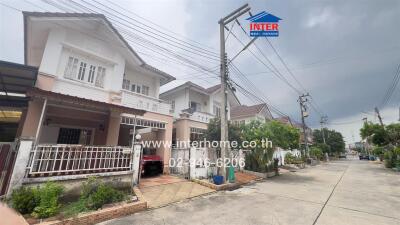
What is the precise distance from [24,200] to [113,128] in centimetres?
532

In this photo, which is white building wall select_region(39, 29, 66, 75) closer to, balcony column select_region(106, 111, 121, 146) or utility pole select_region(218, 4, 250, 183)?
balcony column select_region(106, 111, 121, 146)

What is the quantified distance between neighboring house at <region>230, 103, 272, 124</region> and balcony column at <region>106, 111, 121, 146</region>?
16.9 meters

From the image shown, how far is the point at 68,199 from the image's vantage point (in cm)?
546

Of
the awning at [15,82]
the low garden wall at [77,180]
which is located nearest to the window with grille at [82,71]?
the awning at [15,82]

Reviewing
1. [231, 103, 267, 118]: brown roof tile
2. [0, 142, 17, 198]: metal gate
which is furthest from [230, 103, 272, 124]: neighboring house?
[0, 142, 17, 198]: metal gate

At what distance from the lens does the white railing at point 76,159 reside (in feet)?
17.8

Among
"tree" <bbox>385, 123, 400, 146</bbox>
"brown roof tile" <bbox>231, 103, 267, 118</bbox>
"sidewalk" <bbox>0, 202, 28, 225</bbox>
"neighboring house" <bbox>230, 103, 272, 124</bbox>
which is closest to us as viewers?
"sidewalk" <bbox>0, 202, 28, 225</bbox>

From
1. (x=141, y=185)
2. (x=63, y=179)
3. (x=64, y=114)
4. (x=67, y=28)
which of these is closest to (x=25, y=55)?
(x=67, y=28)

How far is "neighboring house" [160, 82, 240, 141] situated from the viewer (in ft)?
42.4

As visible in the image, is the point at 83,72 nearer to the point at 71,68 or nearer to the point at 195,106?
the point at 71,68

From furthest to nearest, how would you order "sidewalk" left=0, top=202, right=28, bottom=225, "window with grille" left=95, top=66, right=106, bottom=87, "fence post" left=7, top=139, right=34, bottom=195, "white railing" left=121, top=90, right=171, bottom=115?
"white railing" left=121, top=90, right=171, bottom=115 → "window with grille" left=95, top=66, right=106, bottom=87 → "fence post" left=7, top=139, right=34, bottom=195 → "sidewalk" left=0, top=202, right=28, bottom=225

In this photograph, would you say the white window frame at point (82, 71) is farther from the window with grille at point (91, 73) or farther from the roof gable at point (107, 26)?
the roof gable at point (107, 26)

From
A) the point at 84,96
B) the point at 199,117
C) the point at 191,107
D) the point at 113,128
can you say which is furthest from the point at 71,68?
the point at 191,107

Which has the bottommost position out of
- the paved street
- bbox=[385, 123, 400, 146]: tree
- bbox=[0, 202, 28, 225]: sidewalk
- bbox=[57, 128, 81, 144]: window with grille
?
the paved street
